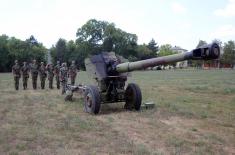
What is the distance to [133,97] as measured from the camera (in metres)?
12.9

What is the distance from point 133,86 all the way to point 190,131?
3.51m

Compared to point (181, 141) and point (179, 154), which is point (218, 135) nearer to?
point (181, 141)

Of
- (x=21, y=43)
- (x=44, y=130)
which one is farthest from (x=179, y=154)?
(x=21, y=43)

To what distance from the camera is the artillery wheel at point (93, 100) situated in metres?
12.1

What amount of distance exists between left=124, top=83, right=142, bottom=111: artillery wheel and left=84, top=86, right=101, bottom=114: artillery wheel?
1.32 m

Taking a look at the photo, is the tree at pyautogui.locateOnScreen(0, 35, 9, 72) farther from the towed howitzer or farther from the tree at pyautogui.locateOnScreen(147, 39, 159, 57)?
the towed howitzer

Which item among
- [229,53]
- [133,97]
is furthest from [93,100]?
[229,53]

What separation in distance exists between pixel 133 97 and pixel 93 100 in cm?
151

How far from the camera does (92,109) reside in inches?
483

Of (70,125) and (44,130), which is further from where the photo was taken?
(70,125)

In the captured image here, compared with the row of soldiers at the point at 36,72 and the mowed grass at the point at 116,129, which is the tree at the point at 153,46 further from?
the mowed grass at the point at 116,129

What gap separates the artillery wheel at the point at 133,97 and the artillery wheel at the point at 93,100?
4.34 ft

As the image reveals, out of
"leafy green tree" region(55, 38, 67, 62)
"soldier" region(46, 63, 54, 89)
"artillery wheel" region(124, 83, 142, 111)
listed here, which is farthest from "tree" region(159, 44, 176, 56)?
"artillery wheel" region(124, 83, 142, 111)

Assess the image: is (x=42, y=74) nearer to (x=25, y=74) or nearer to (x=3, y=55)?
(x=25, y=74)
